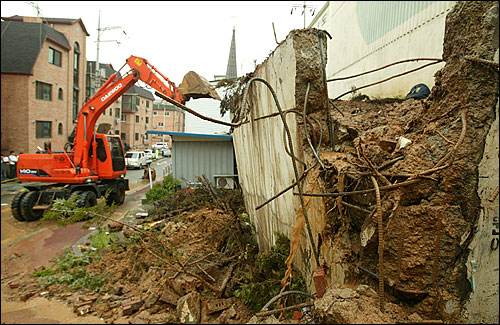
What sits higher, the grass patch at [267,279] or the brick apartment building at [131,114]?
the brick apartment building at [131,114]

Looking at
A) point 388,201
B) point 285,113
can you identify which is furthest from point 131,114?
point 388,201

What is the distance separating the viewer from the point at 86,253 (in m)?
5.56

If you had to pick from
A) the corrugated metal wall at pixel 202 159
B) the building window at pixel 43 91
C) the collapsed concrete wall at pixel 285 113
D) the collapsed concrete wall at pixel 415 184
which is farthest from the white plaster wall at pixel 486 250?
the corrugated metal wall at pixel 202 159

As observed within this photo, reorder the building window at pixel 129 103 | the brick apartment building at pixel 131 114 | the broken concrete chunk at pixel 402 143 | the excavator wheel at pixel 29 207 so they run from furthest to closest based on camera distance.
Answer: the building window at pixel 129 103, the brick apartment building at pixel 131 114, the excavator wheel at pixel 29 207, the broken concrete chunk at pixel 402 143

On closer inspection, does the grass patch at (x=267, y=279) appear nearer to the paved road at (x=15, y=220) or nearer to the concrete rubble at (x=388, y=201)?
the concrete rubble at (x=388, y=201)

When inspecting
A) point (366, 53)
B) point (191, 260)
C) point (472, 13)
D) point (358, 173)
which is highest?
point (366, 53)

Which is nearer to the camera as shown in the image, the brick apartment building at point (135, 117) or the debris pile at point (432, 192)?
the debris pile at point (432, 192)

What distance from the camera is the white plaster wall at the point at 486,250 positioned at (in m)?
1.83

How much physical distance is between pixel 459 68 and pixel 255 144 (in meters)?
3.11

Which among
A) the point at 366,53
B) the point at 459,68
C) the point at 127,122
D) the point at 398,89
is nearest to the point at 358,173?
the point at 459,68

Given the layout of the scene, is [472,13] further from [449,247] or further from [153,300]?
[153,300]

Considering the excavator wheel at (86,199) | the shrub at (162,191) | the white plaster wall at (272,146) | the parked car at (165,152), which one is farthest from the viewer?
the parked car at (165,152)

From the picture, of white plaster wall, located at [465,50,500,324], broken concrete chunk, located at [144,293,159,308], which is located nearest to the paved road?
broken concrete chunk, located at [144,293,159,308]

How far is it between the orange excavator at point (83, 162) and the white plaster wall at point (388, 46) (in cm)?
607
